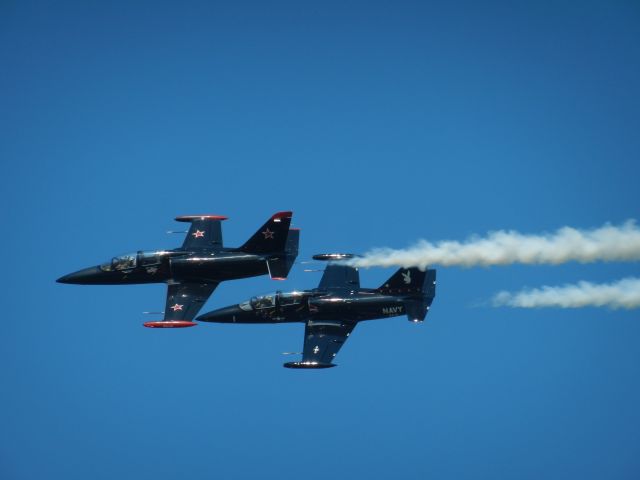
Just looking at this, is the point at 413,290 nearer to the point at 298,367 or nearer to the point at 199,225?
the point at 298,367

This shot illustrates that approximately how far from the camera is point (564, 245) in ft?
194

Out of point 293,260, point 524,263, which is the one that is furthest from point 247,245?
point 524,263

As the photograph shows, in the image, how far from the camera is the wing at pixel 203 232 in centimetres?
6544

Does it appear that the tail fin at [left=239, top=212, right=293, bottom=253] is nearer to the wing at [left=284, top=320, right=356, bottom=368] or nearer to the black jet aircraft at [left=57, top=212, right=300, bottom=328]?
the black jet aircraft at [left=57, top=212, right=300, bottom=328]

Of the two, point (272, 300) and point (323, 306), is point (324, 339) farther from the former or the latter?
point (272, 300)

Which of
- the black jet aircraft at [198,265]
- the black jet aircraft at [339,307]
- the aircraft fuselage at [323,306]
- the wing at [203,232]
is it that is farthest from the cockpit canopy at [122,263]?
the black jet aircraft at [339,307]

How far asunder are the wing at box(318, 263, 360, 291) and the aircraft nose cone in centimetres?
1135

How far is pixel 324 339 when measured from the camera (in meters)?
62.8

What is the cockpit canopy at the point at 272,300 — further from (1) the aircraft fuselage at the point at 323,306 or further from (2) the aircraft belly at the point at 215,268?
(2) the aircraft belly at the point at 215,268

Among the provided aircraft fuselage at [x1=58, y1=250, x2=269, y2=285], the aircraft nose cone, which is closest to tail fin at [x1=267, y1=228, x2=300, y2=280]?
aircraft fuselage at [x1=58, y1=250, x2=269, y2=285]

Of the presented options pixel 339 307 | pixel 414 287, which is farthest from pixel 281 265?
pixel 414 287

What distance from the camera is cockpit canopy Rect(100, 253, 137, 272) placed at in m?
64.9

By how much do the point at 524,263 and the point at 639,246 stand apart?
18.6 ft

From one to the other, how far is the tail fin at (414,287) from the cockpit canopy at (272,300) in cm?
443
